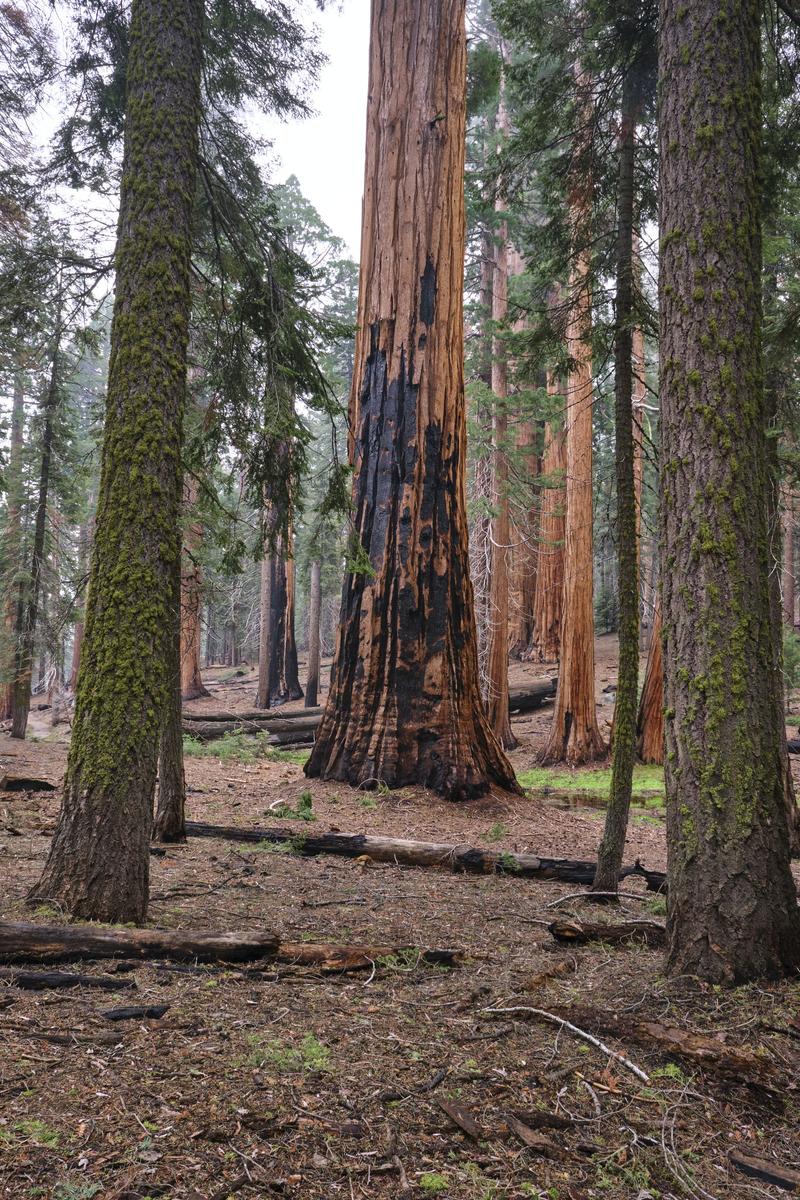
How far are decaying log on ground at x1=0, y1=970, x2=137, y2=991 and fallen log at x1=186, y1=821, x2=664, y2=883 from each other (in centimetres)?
321

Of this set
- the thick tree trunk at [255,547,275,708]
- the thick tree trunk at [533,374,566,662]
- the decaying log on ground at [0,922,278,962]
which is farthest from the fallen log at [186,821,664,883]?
the thick tree trunk at [255,547,275,708]

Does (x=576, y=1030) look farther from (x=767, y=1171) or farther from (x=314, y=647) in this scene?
(x=314, y=647)

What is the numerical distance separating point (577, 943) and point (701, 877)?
45.2 inches

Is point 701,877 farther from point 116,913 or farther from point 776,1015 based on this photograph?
point 116,913

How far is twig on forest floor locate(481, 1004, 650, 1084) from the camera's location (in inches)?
111

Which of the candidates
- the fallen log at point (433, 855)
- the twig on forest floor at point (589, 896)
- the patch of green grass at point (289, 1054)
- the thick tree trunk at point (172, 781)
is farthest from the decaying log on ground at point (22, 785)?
the patch of green grass at point (289, 1054)

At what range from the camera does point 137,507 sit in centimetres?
429

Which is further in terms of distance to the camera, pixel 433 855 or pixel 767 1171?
pixel 433 855

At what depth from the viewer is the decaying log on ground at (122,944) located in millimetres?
3541

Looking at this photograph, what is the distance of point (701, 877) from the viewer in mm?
3582

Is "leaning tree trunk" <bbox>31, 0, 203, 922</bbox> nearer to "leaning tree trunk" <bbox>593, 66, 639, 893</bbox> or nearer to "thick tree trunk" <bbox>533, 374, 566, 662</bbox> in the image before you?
"leaning tree trunk" <bbox>593, 66, 639, 893</bbox>

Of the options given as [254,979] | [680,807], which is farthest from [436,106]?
[254,979]

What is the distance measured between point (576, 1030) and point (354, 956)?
1.28m

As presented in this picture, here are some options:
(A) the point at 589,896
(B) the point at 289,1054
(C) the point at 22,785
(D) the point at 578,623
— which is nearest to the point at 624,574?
(A) the point at 589,896
